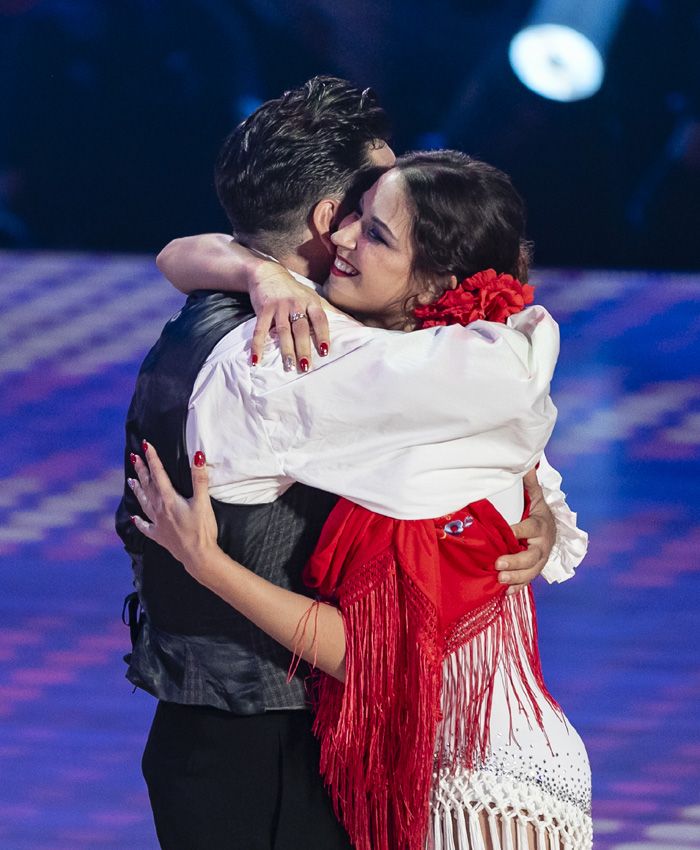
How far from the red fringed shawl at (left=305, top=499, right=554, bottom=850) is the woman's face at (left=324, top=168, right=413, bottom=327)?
0.97ft

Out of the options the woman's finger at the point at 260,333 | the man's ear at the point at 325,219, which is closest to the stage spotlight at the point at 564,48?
the man's ear at the point at 325,219

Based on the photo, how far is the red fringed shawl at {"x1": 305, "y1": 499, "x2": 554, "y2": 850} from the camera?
1.47 m

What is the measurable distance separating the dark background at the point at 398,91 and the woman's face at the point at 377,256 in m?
4.66

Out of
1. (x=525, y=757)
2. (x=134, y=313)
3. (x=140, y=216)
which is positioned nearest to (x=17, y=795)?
(x=525, y=757)

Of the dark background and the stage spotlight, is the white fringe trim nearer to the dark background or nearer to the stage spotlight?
the dark background

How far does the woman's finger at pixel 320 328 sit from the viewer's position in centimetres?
147

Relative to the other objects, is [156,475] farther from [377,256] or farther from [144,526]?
[377,256]

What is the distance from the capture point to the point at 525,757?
1.54m

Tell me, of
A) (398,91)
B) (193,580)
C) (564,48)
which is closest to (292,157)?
(193,580)

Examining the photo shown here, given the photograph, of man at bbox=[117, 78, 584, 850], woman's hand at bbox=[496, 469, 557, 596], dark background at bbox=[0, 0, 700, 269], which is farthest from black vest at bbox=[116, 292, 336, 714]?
dark background at bbox=[0, 0, 700, 269]

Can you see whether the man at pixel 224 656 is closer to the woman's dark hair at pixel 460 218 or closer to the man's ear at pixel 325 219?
the man's ear at pixel 325 219

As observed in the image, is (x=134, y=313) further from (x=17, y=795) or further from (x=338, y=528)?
(x=338, y=528)

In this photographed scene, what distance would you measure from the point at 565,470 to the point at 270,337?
2.86 metres

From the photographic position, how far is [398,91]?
20.4 ft
